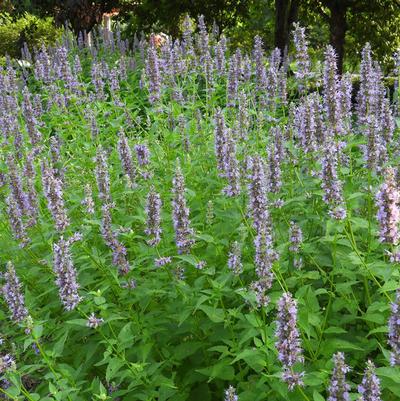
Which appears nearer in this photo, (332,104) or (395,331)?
(395,331)

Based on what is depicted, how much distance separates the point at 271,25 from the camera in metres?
17.9

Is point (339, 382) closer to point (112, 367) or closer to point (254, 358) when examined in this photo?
point (254, 358)

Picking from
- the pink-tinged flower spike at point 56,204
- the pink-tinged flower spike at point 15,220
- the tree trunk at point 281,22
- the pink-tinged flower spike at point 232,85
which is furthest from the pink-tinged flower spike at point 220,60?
the tree trunk at point 281,22

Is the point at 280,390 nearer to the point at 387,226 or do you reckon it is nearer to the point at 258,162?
the point at 387,226

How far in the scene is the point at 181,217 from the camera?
3.55 metres

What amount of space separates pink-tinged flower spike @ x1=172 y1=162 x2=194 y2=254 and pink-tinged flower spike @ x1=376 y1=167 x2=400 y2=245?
124 cm

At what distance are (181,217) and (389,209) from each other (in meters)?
1.33

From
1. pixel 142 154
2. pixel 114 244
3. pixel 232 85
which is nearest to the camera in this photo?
pixel 114 244

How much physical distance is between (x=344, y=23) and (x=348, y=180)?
9.59m

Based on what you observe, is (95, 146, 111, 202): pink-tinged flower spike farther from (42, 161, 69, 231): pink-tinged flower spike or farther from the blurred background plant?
the blurred background plant

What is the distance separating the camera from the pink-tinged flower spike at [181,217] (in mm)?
3512

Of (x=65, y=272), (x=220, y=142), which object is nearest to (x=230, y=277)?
(x=65, y=272)

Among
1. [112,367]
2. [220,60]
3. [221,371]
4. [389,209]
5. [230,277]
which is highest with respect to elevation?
[220,60]

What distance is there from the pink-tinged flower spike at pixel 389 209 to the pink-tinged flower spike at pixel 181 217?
1238 millimetres
